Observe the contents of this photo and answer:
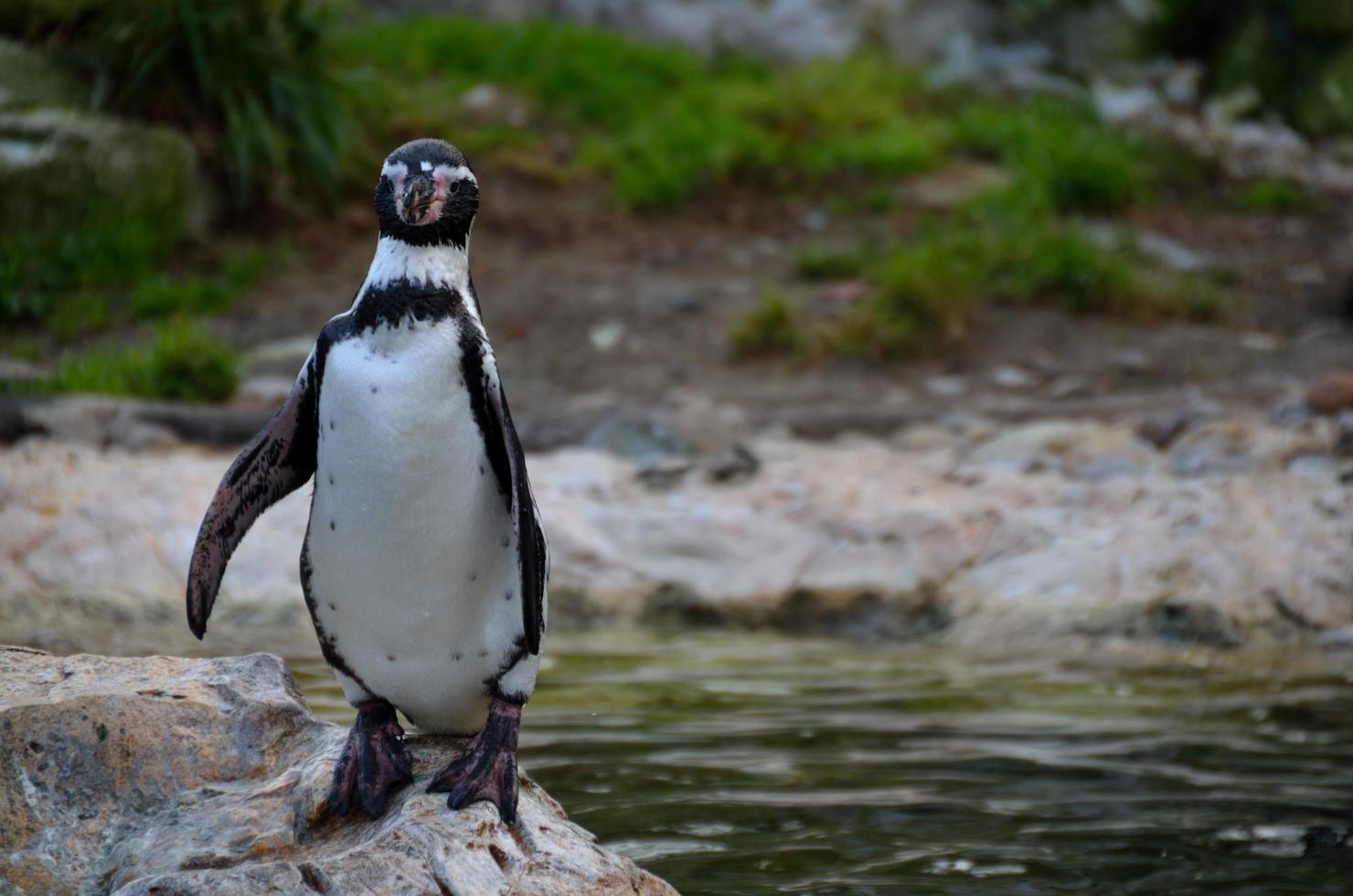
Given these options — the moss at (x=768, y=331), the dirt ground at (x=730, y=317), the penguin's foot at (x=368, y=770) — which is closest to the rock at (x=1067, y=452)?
the dirt ground at (x=730, y=317)

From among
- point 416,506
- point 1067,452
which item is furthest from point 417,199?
point 1067,452

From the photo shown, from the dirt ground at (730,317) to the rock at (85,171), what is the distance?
0.74 m

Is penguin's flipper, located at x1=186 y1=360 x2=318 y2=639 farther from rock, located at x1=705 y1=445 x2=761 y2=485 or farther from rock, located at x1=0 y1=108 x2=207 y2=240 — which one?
rock, located at x1=0 y1=108 x2=207 y2=240

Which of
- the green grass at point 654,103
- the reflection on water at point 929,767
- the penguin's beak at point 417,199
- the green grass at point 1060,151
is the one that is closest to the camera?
the penguin's beak at point 417,199

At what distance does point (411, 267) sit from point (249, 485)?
50 cm

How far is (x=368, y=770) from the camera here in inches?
97.0

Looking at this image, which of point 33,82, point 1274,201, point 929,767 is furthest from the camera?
point 1274,201

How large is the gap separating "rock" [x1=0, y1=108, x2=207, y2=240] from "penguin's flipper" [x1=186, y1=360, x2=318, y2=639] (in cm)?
573

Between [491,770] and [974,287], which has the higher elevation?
[974,287]

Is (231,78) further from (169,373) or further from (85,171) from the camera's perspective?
(169,373)

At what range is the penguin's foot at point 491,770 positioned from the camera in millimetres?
2393

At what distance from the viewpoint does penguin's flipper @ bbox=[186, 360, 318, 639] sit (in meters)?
2.62

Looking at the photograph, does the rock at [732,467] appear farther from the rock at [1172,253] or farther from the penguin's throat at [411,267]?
the rock at [1172,253]

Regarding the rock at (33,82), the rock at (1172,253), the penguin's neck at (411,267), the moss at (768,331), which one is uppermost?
the rock at (33,82)
